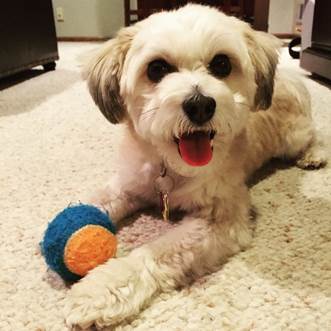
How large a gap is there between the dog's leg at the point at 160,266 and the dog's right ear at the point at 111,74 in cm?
30

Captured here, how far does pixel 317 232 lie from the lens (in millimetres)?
1048

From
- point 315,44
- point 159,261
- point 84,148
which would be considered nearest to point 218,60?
point 159,261

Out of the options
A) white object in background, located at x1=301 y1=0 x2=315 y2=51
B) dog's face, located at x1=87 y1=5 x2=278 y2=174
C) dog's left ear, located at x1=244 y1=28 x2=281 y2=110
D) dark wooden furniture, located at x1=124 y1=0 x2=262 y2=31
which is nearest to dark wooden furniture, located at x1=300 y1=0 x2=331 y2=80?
white object in background, located at x1=301 y1=0 x2=315 y2=51

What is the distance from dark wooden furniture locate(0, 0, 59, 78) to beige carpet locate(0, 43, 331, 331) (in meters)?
0.85

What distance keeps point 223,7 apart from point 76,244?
3800 millimetres

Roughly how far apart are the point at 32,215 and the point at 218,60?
585 mm

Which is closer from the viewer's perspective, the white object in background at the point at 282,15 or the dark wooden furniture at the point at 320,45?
the dark wooden furniture at the point at 320,45

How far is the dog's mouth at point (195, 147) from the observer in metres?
0.93

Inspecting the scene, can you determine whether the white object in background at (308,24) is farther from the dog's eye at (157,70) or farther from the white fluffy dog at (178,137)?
the dog's eye at (157,70)

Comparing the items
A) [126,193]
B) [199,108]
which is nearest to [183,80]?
[199,108]

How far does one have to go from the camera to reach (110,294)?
2.51 ft

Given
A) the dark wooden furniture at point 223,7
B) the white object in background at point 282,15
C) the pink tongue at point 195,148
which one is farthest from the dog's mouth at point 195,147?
the white object in background at point 282,15

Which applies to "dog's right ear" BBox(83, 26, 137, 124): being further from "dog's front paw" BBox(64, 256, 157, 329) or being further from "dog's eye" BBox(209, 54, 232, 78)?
"dog's front paw" BBox(64, 256, 157, 329)

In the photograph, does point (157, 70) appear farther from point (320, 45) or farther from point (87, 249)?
point (320, 45)
